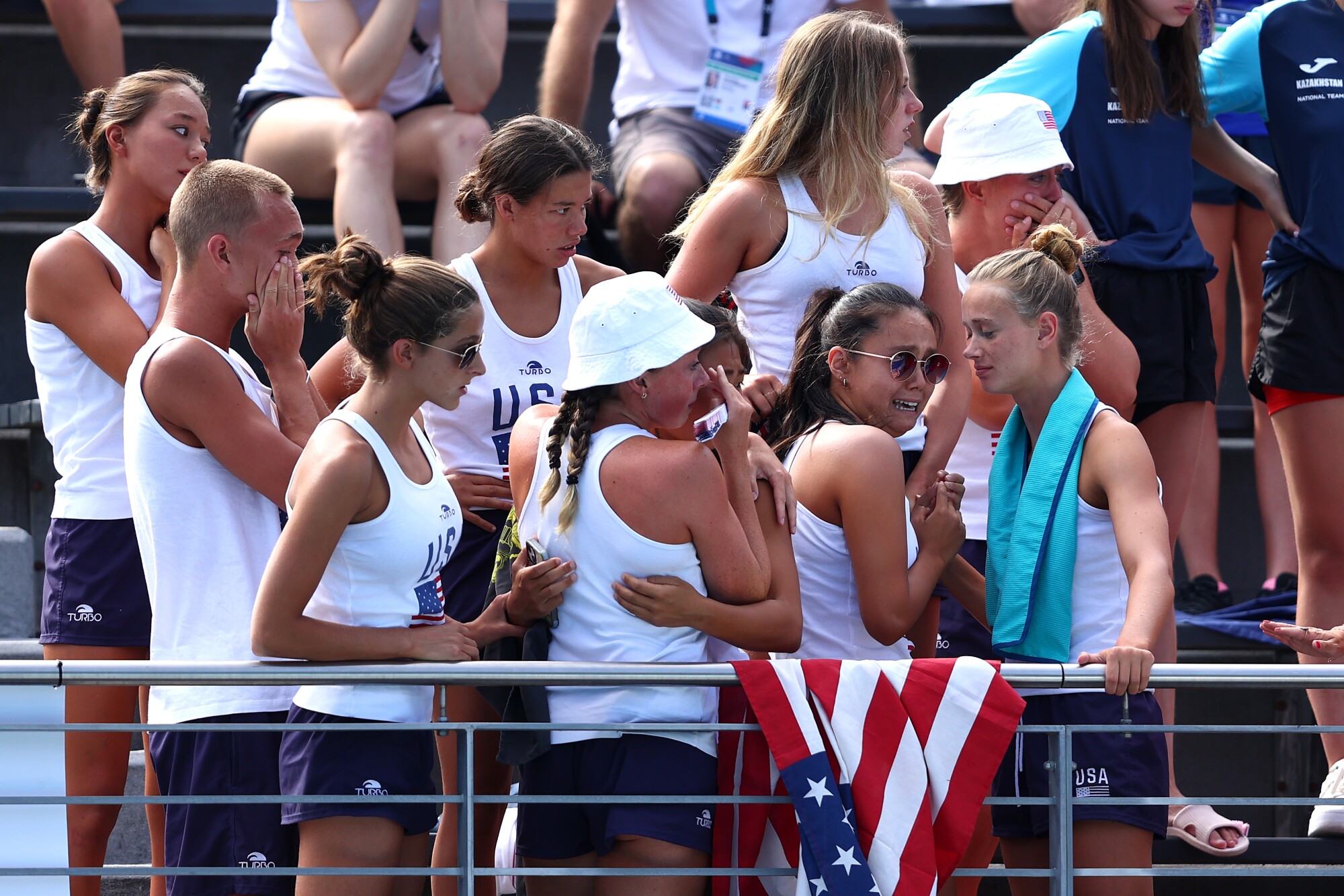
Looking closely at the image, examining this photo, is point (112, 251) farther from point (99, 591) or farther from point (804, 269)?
point (804, 269)

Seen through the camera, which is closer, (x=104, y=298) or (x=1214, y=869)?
(x=1214, y=869)

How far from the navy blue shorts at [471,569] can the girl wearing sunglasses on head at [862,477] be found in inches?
26.2

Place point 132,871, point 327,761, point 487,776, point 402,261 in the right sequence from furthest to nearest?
point 487,776 < point 402,261 < point 327,761 < point 132,871

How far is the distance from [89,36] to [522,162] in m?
2.38

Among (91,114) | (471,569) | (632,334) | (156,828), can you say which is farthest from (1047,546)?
(91,114)

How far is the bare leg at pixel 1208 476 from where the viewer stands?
438 cm

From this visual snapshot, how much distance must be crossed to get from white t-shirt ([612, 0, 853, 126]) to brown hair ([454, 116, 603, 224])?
5.45ft

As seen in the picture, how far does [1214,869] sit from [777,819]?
Answer: 2.40 feet

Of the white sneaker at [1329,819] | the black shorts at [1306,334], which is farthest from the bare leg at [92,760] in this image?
the black shorts at [1306,334]

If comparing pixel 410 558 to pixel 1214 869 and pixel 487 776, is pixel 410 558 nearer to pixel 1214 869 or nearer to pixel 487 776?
pixel 487 776

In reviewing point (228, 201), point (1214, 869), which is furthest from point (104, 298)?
point (1214, 869)

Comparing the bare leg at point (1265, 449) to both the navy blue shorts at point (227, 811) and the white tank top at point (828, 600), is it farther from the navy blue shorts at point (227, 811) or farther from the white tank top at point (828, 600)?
the navy blue shorts at point (227, 811)

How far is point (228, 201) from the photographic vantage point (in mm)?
2768

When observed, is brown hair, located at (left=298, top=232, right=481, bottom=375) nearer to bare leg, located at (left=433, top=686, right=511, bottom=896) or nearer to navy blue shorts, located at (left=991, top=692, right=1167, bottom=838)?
bare leg, located at (left=433, top=686, right=511, bottom=896)
